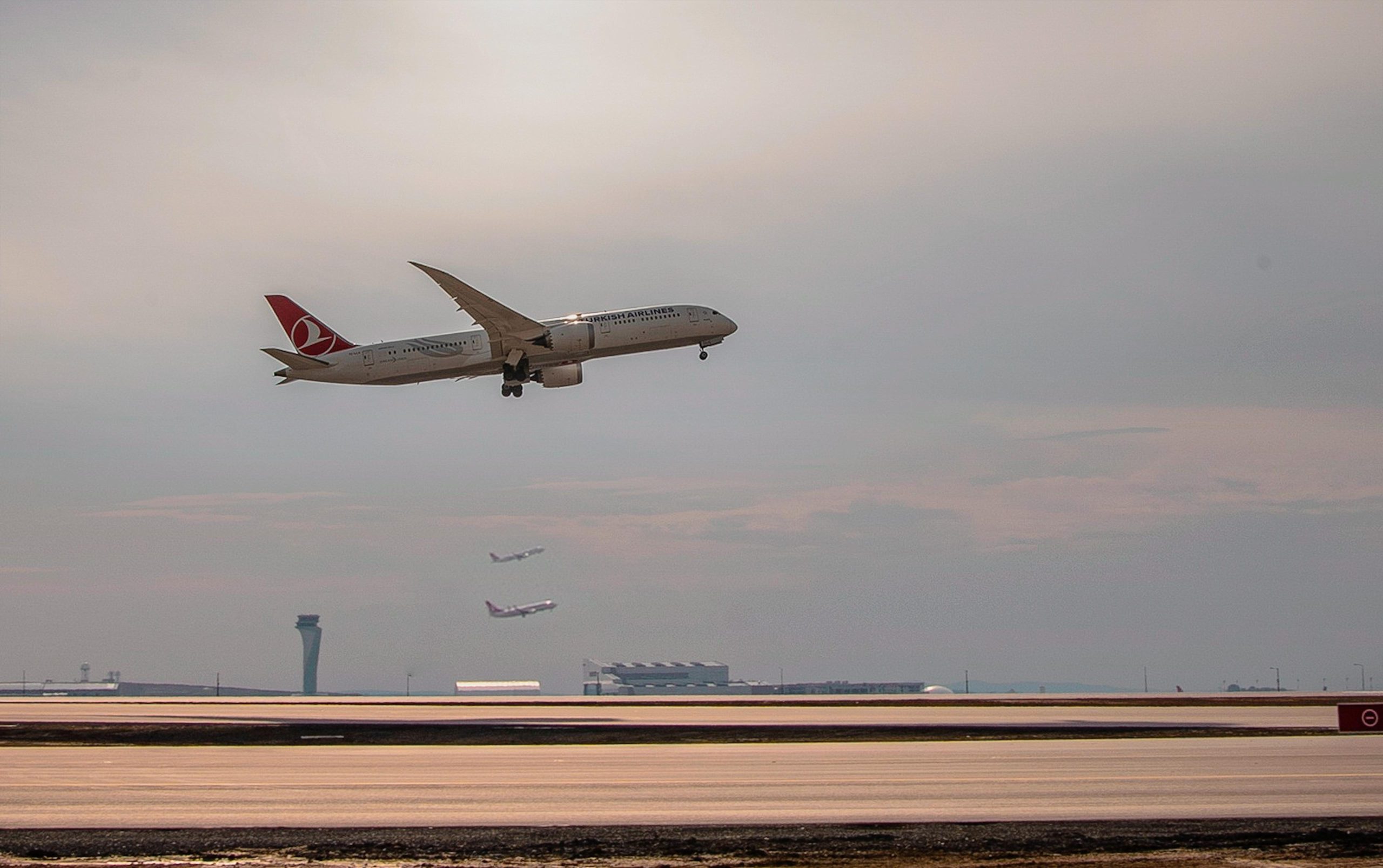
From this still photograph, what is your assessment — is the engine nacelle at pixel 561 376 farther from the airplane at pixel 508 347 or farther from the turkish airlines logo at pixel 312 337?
the turkish airlines logo at pixel 312 337

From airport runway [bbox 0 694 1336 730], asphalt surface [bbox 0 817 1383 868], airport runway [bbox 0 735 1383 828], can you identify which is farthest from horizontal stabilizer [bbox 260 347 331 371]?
asphalt surface [bbox 0 817 1383 868]

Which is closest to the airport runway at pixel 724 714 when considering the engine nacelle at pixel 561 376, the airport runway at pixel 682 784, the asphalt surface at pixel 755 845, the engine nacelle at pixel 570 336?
the airport runway at pixel 682 784

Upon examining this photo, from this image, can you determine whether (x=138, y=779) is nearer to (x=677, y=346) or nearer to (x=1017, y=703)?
(x=677, y=346)

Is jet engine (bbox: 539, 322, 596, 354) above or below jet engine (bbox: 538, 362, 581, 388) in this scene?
above

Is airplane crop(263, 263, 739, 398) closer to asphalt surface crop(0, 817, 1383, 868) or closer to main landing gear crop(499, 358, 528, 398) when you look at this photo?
main landing gear crop(499, 358, 528, 398)

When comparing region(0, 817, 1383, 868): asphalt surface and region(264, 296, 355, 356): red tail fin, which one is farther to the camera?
region(264, 296, 355, 356): red tail fin

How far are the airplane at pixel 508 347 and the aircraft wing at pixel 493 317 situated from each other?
5 centimetres

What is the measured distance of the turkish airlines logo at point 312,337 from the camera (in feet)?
284

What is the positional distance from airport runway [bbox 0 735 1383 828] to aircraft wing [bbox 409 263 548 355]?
120 ft

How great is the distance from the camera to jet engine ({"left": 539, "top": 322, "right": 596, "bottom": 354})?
3073 inches

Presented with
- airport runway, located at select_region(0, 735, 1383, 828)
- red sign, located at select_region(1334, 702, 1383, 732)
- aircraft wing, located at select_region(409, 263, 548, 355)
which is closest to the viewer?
red sign, located at select_region(1334, 702, 1383, 732)

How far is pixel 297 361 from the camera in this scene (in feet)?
264

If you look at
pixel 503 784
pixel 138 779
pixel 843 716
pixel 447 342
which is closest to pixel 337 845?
pixel 503 784

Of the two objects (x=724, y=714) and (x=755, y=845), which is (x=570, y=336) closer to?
(x=724, y=714)
